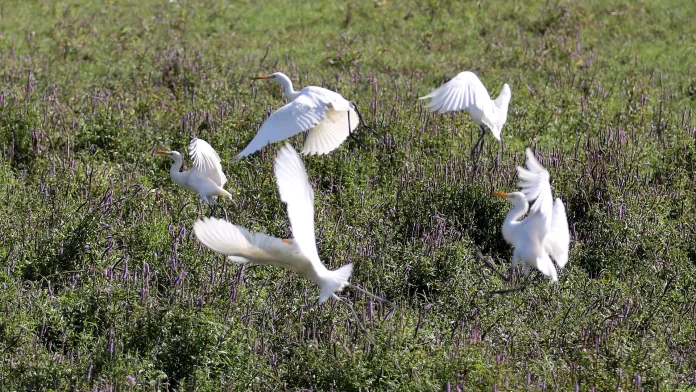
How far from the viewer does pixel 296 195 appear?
16.1 feet

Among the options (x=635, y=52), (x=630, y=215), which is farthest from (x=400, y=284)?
(x=635, y=52)

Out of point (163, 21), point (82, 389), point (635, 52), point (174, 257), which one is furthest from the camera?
point (163, 21)

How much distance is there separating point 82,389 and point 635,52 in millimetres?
8321

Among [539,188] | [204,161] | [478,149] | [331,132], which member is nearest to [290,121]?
[204,161]

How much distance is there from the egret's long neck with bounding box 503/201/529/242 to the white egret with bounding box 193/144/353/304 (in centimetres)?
114

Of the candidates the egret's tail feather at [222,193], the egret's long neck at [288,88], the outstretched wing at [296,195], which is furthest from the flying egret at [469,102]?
the outstretched wing at [296,195]

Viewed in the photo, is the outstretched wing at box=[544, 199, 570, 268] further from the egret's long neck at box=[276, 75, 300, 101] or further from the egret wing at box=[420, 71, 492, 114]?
the egret's long neck at box=[276, 75, 300, 101]

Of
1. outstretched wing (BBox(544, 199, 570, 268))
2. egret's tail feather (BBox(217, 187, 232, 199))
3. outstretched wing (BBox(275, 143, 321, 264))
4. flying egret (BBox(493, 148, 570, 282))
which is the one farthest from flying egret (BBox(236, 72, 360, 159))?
outstretched wing (BBox(544, 199, 570, 268))

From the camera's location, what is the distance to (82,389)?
15.0 feet

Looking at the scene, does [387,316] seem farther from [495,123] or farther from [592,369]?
[495,123]

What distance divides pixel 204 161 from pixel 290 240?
177cm

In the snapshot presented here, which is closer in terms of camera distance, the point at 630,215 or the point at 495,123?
the point at 630,215

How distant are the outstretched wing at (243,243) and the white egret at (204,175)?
1.59 metres

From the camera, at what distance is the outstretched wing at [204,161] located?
21.2ft
